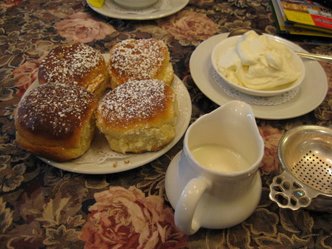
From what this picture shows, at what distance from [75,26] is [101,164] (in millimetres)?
703

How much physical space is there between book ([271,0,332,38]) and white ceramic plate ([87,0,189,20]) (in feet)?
1.26

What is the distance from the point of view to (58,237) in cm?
67

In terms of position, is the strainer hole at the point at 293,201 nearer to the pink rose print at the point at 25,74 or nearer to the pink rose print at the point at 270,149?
the pink rose print at the point at 270,149

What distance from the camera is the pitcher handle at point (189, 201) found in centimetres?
54

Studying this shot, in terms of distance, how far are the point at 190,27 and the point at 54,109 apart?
0.72 m

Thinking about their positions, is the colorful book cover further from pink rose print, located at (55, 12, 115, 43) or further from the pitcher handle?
the pitcher handle

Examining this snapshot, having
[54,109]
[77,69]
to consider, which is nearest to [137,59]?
[77,69]

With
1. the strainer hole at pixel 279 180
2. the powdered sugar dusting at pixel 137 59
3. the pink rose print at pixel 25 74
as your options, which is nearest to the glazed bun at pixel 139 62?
the powdered sugar dusting at pixel 137 59

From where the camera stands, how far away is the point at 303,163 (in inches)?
31.6

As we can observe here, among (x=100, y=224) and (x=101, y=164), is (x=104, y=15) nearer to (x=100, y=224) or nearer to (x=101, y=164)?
(x=101, y=164)

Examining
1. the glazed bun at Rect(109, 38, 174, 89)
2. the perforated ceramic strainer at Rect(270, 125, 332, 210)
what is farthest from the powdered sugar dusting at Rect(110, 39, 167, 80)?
the perforated ceramic strainer at Rect(270, 125, 332, 210)

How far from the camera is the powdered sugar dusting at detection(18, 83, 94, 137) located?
0.74m

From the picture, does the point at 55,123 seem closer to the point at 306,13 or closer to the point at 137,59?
the point at 137,59

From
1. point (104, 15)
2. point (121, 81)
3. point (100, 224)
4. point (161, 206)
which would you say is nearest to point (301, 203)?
point (161, 206)
